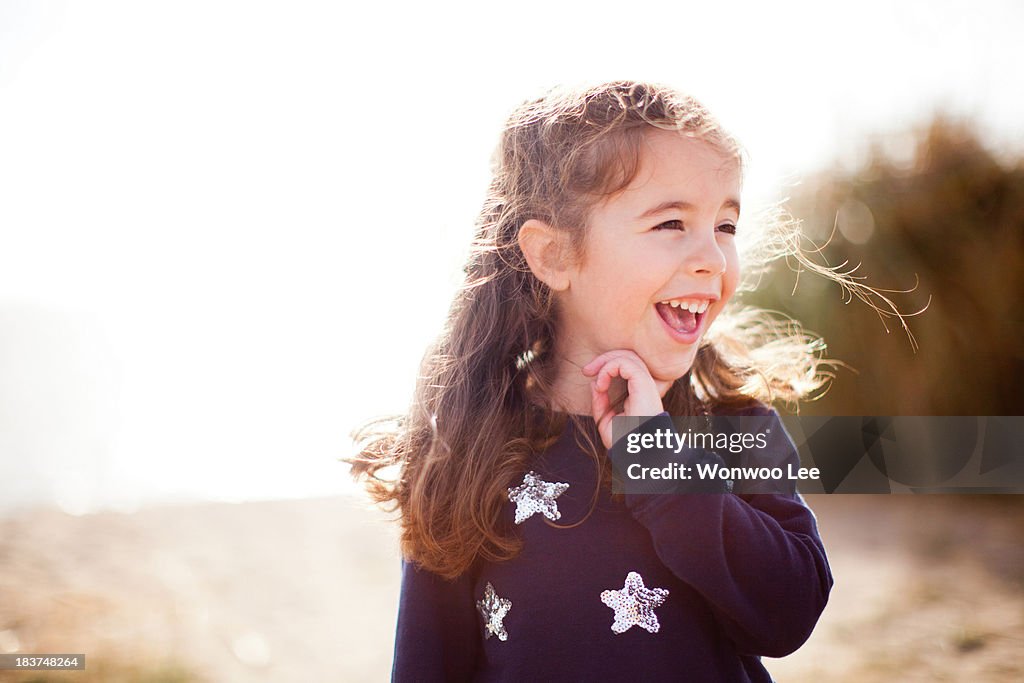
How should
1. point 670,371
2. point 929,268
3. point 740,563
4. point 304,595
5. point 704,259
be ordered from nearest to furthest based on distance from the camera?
point 740,563, point 704,259, point 670,371, point 304,595, point 929,268

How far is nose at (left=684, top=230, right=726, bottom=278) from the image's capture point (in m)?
1.77

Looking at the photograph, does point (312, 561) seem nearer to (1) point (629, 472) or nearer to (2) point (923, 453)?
(1) point (629, 472)

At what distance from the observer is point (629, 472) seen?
5.61 feet

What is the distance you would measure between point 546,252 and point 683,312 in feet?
1.21

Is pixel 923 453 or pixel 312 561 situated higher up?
pixel 923 453

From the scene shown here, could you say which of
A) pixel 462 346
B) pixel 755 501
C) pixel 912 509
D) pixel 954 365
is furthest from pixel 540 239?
pixel 912 509

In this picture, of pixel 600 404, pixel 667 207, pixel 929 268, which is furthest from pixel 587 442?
pixel 929 268

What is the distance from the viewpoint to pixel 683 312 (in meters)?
1.88

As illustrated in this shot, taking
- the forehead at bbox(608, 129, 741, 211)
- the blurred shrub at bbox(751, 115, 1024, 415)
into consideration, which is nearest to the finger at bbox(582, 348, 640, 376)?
the forehead at bbox(608, 129, 741, 211)

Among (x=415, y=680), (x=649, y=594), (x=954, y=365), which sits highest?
(x=954, y=365)

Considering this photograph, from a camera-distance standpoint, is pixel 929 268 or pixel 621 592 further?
pixel 929 268

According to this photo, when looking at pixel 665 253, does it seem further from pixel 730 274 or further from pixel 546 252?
pixel 546 252

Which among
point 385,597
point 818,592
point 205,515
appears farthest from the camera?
point 205,515

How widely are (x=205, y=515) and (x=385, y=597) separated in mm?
1408
